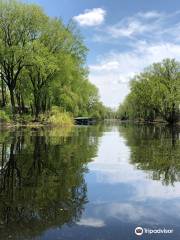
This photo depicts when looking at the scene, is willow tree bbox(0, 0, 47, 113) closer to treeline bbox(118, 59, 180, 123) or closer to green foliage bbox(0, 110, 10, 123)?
green foliage bbox(0, 110, 10, 123)

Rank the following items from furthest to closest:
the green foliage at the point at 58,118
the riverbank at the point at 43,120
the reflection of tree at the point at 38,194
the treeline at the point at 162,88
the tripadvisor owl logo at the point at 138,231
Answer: the treeline at the point at 162,88
the green foliage at the point at 58,118
the riverbank at the point at 43,120
the reflection of tree at the point at 38,194
the tripadvisor owl logo at the point at 138,231

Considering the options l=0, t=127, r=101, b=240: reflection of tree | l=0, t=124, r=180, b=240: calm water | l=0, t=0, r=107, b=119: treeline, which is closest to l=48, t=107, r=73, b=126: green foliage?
l=0, t=0, r=107, b=119: treeline

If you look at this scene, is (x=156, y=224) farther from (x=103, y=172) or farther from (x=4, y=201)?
(x=103, y=172)

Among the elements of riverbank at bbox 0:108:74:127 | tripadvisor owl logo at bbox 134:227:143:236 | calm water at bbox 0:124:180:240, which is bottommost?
tripadvisor owl logo at bbox 134:227:143:236

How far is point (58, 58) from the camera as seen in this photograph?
2089 inches

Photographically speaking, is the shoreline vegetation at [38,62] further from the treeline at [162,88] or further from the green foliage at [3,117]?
the treeline at [162,88]

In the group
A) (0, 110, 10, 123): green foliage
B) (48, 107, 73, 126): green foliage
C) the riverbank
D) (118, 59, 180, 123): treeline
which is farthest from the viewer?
(118, 59, 180, 123): treeline

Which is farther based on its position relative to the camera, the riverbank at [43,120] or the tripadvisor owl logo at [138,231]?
the riverbank at [43,120]

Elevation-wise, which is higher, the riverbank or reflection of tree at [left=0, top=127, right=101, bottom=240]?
the riverbank

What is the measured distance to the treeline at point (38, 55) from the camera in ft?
160

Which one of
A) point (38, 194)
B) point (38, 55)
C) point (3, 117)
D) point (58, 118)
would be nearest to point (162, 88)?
point (58, 118)

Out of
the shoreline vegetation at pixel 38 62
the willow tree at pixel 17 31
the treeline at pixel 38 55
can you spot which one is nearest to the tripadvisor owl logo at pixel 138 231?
the shoreline vegetation at pixel 38 62

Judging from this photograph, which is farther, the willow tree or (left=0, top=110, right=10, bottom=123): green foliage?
the willow tree

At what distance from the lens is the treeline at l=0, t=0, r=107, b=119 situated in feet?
160
